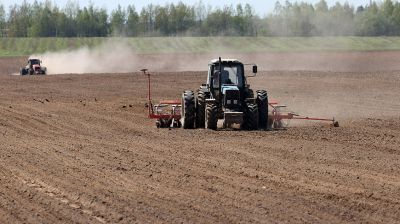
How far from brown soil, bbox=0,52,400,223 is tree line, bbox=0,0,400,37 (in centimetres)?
7846

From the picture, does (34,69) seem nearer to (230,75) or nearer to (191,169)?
(230,75)

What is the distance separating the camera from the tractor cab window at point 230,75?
2312 cm

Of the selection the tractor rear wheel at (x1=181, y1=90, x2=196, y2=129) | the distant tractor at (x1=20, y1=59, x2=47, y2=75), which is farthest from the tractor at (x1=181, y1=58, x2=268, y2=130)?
the distant tractor at (x1=20, y1=59, x2=47, y2=75)

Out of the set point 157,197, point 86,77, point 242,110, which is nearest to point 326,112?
point 242,110

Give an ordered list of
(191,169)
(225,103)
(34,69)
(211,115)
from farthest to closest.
A: (34,69) < (225,103) < (211,115) < (191,169)

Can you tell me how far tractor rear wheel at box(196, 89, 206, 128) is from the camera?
888 inches

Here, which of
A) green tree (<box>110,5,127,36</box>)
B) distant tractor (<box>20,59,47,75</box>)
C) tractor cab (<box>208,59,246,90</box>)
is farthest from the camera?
green tree (<box>110,5,127,36</box>)

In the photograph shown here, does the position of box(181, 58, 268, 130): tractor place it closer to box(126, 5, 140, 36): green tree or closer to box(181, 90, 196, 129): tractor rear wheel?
box(181, 90, 196, 129): tractor rear wheel

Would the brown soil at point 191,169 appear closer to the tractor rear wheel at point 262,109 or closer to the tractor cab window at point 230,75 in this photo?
the tractor rear wheel at point 262,109

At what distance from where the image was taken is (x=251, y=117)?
72.4ft

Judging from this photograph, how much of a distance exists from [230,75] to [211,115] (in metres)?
1.82

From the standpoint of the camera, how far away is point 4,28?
147500 millimetres

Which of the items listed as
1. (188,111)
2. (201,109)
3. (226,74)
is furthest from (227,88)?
(188,111)

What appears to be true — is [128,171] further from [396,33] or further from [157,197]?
[396,33]
